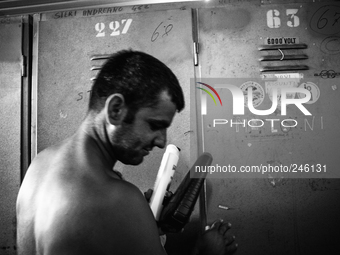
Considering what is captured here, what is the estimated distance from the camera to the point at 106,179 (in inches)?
Result: 26.8

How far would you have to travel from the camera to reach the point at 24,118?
1444 millimetres

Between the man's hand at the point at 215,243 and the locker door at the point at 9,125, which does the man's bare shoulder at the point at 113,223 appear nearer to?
the man's hand at the point at 215,243

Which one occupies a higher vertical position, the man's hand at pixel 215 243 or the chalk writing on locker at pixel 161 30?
the chalk writing on locker at pixel 161 30

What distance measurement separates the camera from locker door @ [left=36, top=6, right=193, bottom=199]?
1.35 metres

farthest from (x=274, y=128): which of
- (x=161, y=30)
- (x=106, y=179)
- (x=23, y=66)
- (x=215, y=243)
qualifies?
(x=23, y=66)

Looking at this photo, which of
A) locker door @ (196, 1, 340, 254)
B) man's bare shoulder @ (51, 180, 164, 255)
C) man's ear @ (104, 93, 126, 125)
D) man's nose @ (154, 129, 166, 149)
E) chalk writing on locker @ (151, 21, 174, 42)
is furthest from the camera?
chalk writing on locker @ (151, 21, 174, 42)

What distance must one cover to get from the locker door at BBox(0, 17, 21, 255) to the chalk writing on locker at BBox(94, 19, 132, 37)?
47 cm

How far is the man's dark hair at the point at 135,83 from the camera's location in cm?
80

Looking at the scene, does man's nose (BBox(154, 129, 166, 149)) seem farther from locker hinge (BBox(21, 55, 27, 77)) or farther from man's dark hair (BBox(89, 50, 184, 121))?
locker hinge (BBox(21, 55, 27, 77))

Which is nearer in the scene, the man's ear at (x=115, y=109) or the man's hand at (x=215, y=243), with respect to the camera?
the man's ear at (x=115, y=109)

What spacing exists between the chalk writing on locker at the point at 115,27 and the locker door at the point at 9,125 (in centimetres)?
47

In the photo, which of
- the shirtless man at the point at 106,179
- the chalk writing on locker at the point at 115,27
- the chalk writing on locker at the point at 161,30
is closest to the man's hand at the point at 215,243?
the shirtless man at the point at 106,179

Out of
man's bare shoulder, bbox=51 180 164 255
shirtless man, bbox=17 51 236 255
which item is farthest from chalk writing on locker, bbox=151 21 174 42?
man's bare shoulder, bbox=51 180 164 255

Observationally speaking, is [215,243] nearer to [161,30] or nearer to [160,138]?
[160,138]
